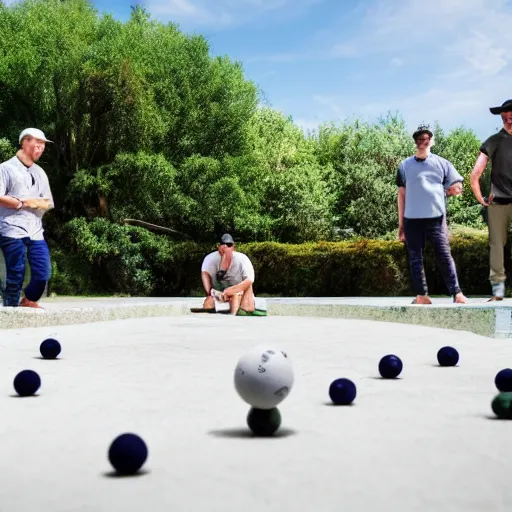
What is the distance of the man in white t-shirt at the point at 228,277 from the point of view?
1452cm

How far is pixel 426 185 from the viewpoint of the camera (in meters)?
12.8

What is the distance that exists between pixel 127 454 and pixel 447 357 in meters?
4.64

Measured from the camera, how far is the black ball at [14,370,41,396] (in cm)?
594

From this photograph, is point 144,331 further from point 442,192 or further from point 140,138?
point 140,138

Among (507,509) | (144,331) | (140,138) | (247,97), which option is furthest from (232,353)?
(247,97)

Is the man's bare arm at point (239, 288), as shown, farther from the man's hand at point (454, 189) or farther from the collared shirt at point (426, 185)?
the man's hand at point (454, 189)

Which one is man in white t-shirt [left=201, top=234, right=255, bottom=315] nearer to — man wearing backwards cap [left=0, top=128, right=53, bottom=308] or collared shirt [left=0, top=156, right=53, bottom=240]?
man wearing backwards cap [left=0, top=128, right=53, bottom=308]

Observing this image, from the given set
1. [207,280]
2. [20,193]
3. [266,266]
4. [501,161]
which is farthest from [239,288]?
[266,266]

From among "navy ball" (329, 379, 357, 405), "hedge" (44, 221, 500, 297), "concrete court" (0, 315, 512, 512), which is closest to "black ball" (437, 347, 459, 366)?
"concrete court" (0, 315, 512, 512)

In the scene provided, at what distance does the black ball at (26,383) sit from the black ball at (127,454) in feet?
8.17

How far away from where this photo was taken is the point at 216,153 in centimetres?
2694

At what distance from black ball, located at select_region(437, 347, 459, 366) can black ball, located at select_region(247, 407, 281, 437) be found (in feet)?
11.3

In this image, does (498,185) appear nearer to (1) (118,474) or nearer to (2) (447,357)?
(2) (447,357)

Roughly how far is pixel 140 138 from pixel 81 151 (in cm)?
184
